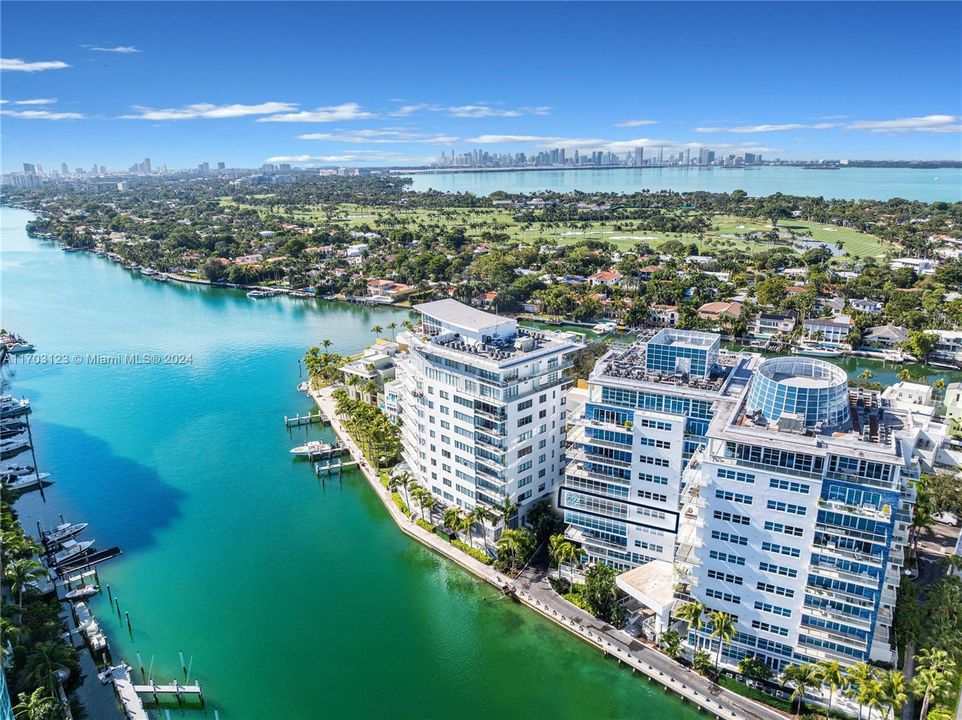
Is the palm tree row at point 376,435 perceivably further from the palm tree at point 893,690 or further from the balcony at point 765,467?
the palm tree at point 893,690

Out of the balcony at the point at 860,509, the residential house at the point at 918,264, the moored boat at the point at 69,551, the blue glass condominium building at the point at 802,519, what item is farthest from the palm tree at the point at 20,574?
the residential house at the point at 918,264

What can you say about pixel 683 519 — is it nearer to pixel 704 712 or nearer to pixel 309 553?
pixel 704 712

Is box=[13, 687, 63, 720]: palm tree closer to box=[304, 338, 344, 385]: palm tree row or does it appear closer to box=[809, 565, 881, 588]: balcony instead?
box=[809, 565, 881, 588]: balcony

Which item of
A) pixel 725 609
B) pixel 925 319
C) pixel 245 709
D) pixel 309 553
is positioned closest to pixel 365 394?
pixel 309 553

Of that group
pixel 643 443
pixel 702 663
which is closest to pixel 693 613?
pixel 702 663

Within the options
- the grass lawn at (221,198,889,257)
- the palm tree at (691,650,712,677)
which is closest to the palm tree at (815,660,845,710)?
the palm tree at (691,650,712,677)

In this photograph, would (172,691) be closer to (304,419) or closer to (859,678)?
(859,678)

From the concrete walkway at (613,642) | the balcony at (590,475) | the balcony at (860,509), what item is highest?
the balcony at (860,509)
